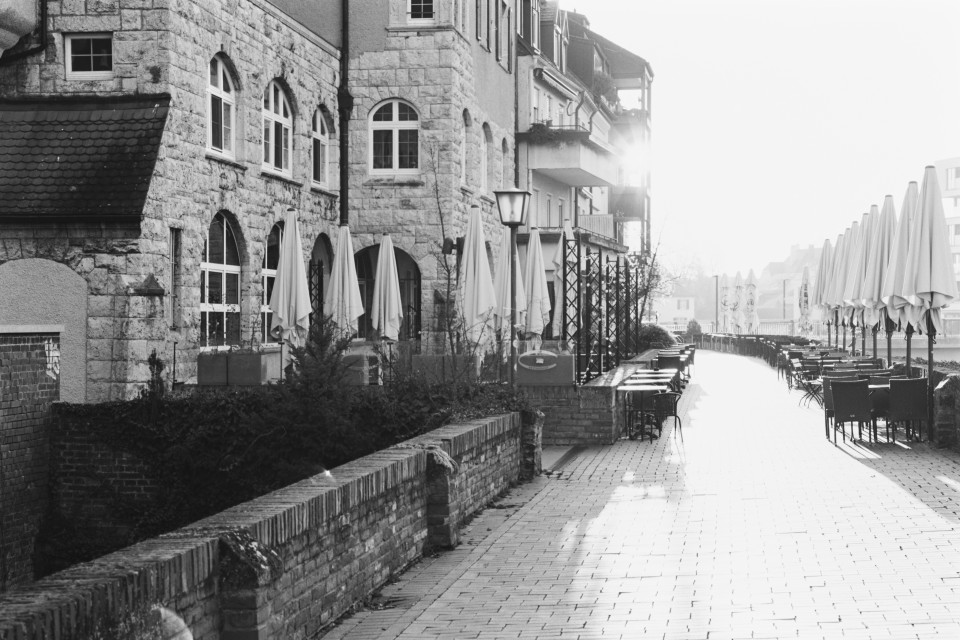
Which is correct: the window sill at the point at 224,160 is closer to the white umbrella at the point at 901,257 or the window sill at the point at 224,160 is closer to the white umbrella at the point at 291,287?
the white umbrella at the point at 291,287

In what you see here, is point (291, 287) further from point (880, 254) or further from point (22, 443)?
point (880, 254)

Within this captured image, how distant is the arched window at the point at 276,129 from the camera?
23.0m

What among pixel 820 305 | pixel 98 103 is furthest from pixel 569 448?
pixel 820 305

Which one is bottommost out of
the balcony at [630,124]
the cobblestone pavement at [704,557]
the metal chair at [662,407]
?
the cobblestone pavement at [704,557]

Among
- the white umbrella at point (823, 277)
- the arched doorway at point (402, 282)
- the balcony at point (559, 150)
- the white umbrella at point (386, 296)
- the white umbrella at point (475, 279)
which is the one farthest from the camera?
the balcony at point (559, 150)

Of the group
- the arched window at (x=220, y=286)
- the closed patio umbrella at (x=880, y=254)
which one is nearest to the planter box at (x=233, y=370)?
the arched window at (x=220, y=286)

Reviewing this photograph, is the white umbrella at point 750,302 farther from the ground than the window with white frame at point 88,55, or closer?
closer

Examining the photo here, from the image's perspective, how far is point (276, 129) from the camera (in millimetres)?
23641

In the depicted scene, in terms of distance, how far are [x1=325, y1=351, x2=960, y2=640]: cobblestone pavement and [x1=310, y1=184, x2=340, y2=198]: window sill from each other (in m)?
10.8

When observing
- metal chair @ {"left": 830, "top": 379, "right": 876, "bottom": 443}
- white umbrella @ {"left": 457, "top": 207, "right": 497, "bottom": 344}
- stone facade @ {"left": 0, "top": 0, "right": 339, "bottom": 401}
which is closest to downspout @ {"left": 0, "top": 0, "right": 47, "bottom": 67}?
stone facade @ {"left": 0, "top": 0, "right": 339, "bottom": 401}

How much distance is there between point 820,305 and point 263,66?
16885mm

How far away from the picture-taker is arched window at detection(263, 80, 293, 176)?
23.0 metres

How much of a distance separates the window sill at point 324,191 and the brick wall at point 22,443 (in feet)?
32.5

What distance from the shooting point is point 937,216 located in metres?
17.8
